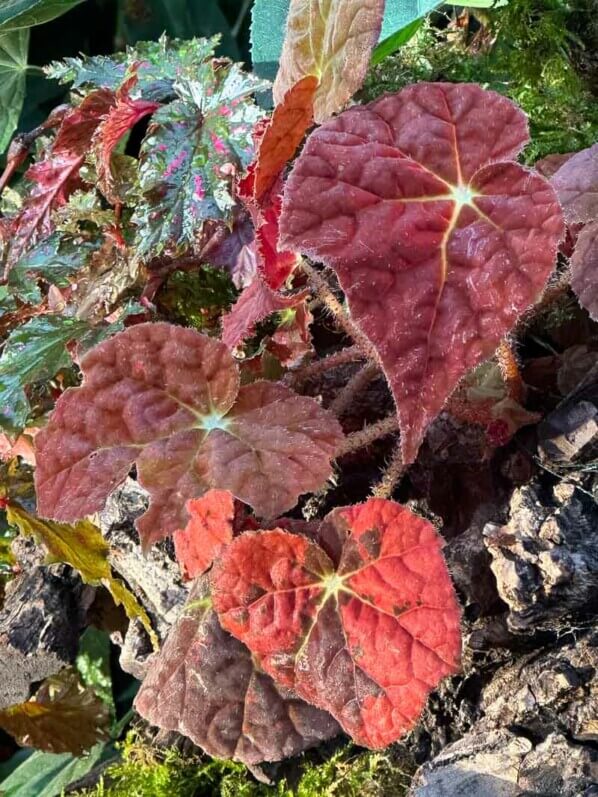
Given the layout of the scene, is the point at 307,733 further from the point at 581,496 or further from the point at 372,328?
the point at 372,328

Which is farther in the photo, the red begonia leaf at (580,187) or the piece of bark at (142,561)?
the piece of bark at (142,561)

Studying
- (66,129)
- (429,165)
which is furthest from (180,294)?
(429,165)

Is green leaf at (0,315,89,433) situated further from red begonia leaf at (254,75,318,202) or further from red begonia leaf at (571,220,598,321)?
red begonia leaf at (571,220,598,321)

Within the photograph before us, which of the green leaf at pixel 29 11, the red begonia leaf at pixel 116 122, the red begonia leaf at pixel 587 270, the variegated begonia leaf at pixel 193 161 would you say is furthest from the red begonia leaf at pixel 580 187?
the green leaf at pixel 29 11

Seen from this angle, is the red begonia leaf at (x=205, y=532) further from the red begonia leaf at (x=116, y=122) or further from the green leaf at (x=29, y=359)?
the red begonia leaf at (x=116, y=122)

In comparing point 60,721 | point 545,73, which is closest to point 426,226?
point 545,73

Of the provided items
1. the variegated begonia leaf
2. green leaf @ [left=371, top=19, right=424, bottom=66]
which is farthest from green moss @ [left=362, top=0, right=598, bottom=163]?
the variegated begonia leaf
